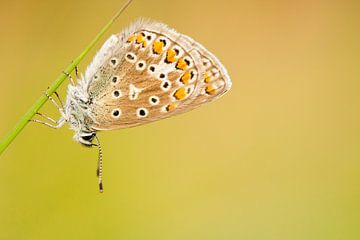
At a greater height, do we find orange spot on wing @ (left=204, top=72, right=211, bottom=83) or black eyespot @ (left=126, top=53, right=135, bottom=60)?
orange spot on wing @ (left=204, top=72, right=211, bottom=83)

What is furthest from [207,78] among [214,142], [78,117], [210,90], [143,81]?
[214,142]

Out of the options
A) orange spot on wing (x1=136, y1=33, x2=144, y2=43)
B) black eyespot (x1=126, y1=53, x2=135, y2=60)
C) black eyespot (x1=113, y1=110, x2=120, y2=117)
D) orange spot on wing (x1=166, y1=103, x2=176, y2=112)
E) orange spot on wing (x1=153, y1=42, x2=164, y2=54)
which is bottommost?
black eyespot (x1=113, y1=110, x2=120, y2=117)

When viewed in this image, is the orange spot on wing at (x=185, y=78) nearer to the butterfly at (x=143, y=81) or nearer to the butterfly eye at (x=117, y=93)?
the butterfly at (x=143, y=81)

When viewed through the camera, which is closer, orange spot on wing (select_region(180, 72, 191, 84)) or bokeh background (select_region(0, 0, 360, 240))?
orange spot on wing (select_region(180, 72, 191, 84))

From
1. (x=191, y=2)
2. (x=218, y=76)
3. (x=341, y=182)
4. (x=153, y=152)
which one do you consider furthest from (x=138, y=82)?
(x=191, y=2)

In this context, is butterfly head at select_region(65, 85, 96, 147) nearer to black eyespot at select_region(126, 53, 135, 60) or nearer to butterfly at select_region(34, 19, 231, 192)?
butterfly at select_region(34, 19, 231, 192)

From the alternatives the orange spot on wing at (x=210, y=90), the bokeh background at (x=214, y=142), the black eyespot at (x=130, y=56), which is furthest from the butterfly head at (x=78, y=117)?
the bokeh background at (x=214, y=142)

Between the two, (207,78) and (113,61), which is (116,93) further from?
(207,78)

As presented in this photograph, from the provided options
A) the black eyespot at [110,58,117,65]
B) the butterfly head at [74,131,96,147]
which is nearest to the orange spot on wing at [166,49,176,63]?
the black eyespot at [110,58,117,65]

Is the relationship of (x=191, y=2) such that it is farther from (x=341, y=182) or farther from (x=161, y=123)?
(x=341, y=182)
